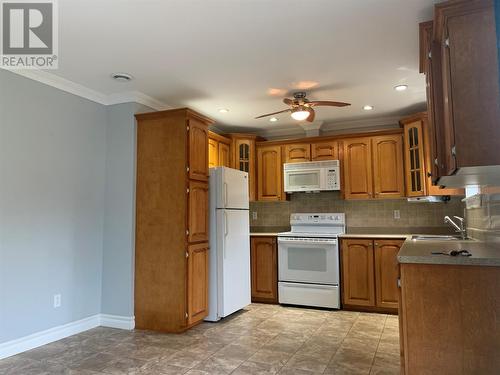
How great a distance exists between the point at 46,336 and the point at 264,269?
2584 mm

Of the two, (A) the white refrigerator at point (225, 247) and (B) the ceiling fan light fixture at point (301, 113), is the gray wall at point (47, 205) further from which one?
(B) the ceiling fan light fixture at point (301, 113)

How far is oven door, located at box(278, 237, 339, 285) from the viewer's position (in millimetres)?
4453

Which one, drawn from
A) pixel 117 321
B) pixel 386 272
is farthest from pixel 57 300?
pixel 386 272

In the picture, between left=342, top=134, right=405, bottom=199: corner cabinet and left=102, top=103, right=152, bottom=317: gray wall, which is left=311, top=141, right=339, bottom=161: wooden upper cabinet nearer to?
left=342, top=134, right=405, bottom=199: corner cabinet

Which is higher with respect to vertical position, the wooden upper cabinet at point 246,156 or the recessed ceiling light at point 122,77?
the recessed ceiling light at point 122,77

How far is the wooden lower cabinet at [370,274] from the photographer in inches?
167

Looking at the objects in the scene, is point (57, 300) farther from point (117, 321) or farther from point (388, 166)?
point (388, 166)

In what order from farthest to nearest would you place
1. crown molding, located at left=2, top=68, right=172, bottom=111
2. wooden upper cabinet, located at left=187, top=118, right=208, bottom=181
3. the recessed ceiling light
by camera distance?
wooden upper cabinet, located at left=187, top=118, right=208, bottom=181 < the recessed ceiling light < crown molding, located at left=2, top=68, right=172, bottom=111

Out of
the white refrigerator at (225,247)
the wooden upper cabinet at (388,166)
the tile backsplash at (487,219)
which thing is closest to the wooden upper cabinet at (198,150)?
the white refrigerator at (225,247)

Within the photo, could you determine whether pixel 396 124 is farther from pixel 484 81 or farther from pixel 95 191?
pixel 95 191

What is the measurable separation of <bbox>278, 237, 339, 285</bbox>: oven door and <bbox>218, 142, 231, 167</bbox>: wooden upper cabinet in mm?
1313

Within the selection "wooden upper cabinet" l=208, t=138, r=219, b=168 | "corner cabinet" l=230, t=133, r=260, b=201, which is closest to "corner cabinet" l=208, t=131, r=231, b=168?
"wooden upper cabinet" l=208, t=138, r=219, b=168

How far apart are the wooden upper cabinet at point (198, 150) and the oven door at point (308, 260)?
1.49 meters

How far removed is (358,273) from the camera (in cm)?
439
